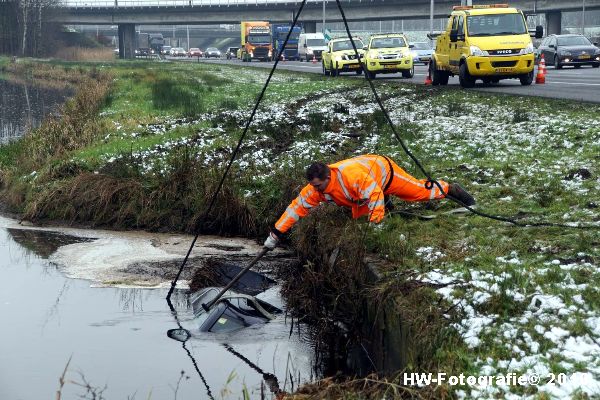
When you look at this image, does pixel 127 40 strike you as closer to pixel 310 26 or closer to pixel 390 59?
pixel 310 26

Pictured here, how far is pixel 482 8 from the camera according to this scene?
26.0 metres

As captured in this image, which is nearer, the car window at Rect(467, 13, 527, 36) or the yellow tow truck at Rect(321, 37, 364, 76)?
the car window at Rect(467, 13, 527, 36)

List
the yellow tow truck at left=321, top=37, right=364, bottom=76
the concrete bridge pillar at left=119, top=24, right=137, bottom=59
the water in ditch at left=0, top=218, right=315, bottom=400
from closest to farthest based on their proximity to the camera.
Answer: the water in ditch at left=0, top=218, right=315, bottom=400
the yellow tow truck at left=321, top=37, right=364, bottom=76
the concrete bridge pillar at left=119, top=24, right=137, bottom=59

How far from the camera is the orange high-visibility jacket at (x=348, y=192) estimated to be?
9703 millimetres

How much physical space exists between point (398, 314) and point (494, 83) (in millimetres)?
20873

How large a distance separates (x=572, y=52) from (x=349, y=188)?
30.8 metres

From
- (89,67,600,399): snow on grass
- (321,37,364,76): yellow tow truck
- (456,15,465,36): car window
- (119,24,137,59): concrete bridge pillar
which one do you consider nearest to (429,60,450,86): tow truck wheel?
(89,67,600,399): snow on grass

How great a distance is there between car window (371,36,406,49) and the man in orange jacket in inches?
982

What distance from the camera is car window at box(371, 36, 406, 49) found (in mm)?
34844

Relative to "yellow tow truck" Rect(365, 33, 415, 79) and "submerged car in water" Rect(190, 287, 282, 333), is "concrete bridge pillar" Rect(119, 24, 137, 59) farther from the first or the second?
"submerged car in water" Rect(190, 287, 282, 333)

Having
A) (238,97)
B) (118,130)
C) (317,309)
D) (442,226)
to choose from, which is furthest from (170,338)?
(238,97)

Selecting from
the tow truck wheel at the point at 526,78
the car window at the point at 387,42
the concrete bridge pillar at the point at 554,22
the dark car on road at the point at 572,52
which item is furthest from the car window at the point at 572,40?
the concrete bridge pillar at the point at 554,22

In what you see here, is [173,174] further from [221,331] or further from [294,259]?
[221,331]

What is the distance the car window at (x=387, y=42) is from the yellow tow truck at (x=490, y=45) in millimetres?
8224
